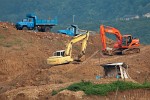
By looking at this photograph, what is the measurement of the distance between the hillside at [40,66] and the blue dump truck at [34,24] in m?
1.93

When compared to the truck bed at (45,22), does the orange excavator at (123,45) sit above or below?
below

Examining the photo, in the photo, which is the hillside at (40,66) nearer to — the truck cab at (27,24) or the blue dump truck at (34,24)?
the truck cab at (27,24)

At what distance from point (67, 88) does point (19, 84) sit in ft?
32.5

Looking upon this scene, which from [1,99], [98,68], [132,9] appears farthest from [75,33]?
[132,9]

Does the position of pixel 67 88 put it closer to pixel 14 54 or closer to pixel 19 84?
pixel 19 84

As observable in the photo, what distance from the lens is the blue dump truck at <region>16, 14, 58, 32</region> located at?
67.8 meters

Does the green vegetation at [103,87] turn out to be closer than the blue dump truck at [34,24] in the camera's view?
Yes

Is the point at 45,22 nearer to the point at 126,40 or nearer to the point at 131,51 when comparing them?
the point at 126,40

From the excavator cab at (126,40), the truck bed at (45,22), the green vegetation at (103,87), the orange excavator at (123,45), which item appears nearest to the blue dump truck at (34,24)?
the truck bed at (45,22)

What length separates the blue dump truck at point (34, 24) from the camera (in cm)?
6775

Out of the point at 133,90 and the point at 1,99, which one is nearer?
the point at 133,90

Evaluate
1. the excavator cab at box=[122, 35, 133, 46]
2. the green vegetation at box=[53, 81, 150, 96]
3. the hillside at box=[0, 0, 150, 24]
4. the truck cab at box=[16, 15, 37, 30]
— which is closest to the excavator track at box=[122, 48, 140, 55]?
the excavator cab at box=[122, 35, 133, 46]

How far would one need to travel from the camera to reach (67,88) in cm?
3569

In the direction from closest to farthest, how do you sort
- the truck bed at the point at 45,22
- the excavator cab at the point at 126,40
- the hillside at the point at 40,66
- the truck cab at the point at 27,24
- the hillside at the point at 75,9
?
the hillside at the point at 40,66, the excavator cab at the point at 126,40, the truck cab at the point at 27,24, the truck bed at the point at 45,22, the hillside at the point at 75,9
